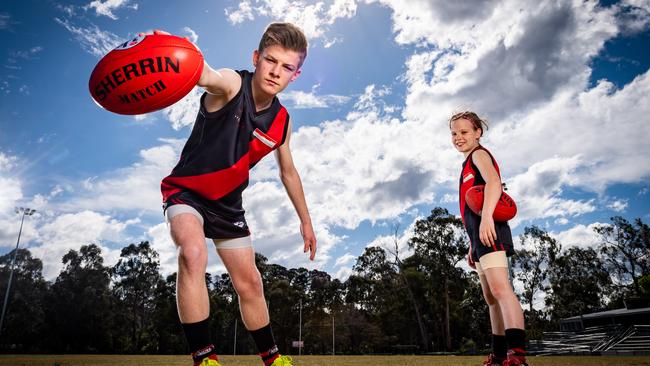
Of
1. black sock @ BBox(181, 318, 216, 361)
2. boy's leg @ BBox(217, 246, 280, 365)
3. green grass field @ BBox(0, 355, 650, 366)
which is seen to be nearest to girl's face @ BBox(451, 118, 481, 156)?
boy's leg @ BBox(217, 246, 280, 365)

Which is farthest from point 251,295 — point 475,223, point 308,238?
point 475,223

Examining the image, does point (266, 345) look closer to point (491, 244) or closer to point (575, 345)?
point (491, 244)

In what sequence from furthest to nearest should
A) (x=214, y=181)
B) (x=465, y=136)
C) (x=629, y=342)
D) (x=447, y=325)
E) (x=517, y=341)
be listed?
(x=447, y=325), (x=629, y=342), (x=465, y=136), (x=517, y=341), (x=214, y=181)

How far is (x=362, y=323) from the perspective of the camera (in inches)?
1994

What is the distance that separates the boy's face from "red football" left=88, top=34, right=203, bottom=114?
1.61 ft

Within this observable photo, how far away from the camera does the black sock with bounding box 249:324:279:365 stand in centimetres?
286

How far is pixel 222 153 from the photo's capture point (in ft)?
9.31

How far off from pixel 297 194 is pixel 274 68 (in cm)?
108

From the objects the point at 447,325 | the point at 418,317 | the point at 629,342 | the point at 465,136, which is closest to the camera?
the point at 465,136

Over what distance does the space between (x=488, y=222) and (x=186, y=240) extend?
8.02 ft

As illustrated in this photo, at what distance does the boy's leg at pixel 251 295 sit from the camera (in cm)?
289

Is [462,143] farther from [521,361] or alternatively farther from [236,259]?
[236,259]

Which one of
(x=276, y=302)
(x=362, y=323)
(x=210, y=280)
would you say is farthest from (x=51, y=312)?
(x=362, y=323)

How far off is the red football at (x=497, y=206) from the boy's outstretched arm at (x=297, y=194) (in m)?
1.52
